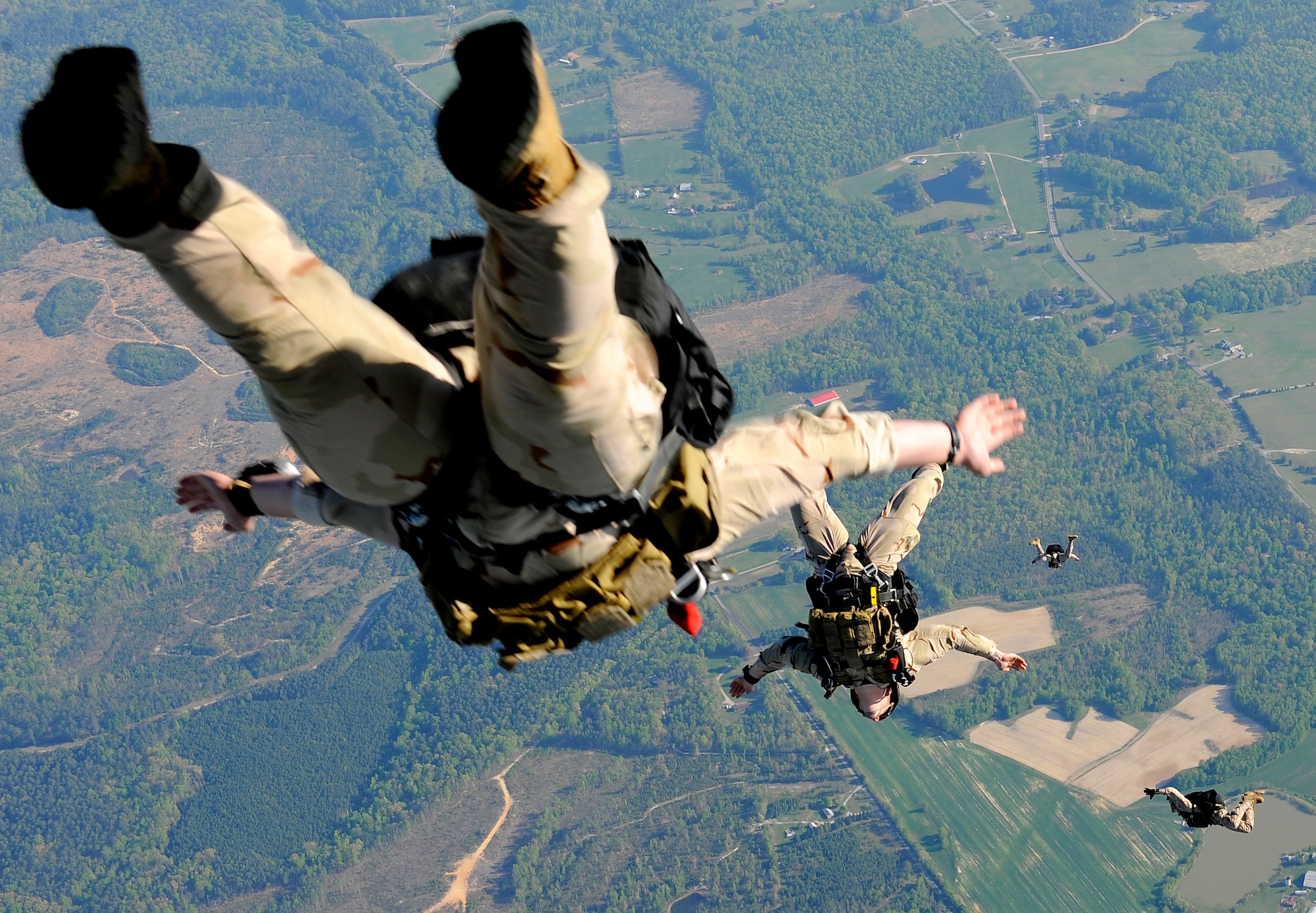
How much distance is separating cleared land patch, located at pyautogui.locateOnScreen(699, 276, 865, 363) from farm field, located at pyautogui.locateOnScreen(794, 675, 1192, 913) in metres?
57.9

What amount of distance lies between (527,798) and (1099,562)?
2542 inches

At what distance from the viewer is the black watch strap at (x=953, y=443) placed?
26.8 ft

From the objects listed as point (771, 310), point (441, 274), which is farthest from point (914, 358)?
point (441, 274)

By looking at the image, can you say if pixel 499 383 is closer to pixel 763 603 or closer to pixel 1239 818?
pixel 1239 818

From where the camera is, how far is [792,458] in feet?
25.3

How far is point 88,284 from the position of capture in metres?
197

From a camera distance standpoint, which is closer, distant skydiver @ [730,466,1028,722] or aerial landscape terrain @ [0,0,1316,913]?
distant skydiver @ [730,466,1028,722]

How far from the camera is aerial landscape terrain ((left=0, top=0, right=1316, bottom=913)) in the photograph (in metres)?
127

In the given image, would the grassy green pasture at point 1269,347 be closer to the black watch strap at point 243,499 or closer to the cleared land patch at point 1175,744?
the cleared land patch at point 1175,744

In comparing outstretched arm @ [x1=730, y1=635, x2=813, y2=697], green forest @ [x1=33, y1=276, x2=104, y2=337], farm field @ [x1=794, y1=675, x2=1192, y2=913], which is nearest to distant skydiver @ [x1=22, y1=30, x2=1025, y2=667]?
outstretched arm @ [x1=730, y1=635, x2=813, y2=697]

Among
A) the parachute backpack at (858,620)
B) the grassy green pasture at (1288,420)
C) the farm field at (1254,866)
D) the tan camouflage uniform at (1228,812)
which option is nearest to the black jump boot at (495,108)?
the parachute backpack at (858,620)

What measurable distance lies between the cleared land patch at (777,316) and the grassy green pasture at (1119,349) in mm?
32153

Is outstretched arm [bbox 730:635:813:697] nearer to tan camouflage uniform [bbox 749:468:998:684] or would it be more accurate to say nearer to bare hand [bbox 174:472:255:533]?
tan camouflage uniform [bbox 749:468:998:684]

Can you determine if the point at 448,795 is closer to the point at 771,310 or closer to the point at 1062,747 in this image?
the point at 1062,747
